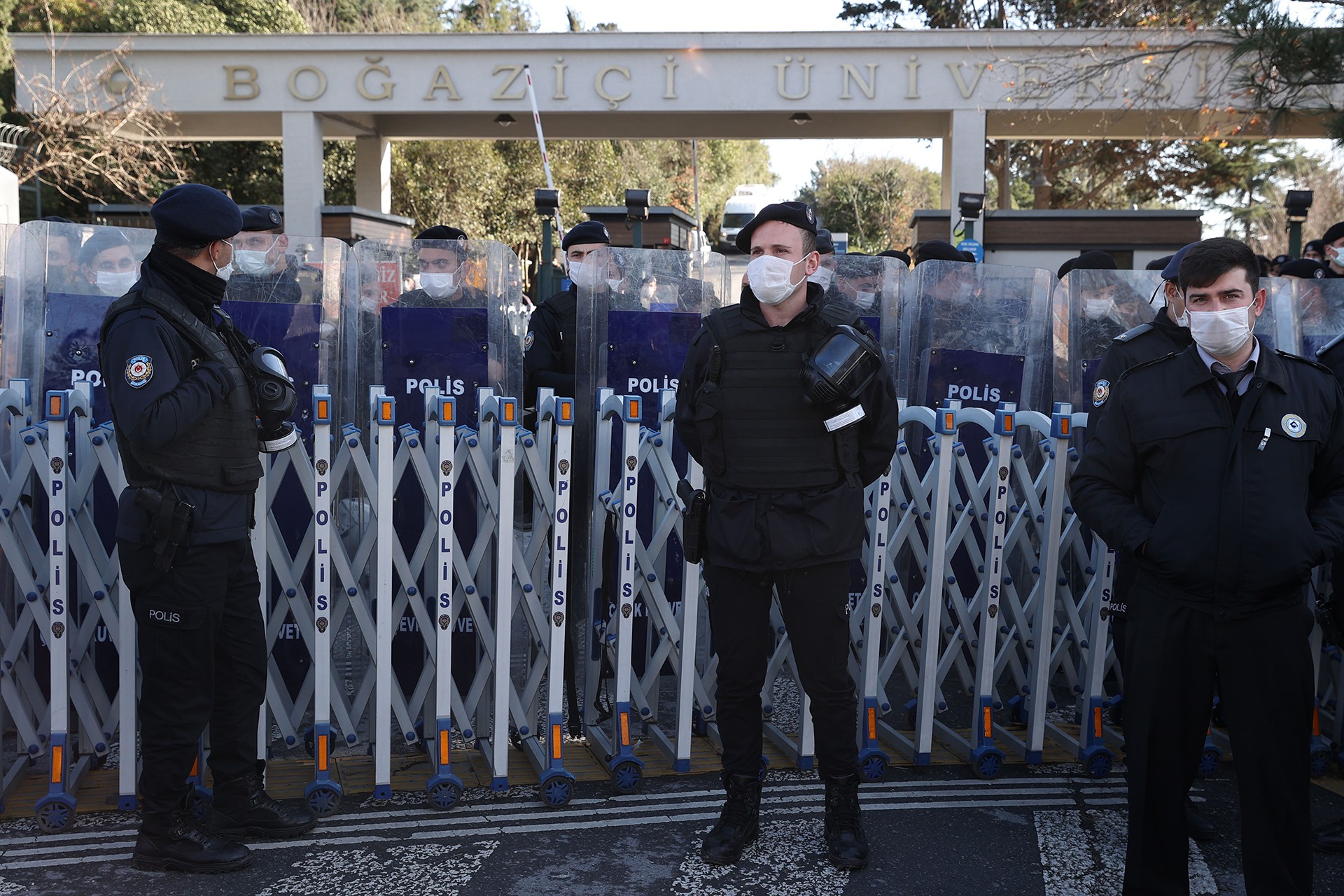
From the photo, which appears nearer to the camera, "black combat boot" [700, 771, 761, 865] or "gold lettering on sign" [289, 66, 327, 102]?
"black combat boot" [700, 771, 761, 865]

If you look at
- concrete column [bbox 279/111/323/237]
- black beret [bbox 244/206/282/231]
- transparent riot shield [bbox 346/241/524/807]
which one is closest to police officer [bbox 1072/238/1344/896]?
transparent riot shield [bbox 346/241/524/807]

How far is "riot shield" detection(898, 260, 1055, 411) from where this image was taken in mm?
5602

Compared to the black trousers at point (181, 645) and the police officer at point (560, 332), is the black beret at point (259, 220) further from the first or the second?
the black trousers at point (181, 645)

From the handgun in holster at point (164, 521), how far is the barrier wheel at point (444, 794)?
4.40 feet

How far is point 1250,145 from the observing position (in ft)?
89.9

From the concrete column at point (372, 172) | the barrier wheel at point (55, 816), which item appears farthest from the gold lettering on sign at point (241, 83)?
the barrier wheel at point (55, 816)

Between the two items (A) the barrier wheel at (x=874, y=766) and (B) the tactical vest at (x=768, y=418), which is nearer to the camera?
(B) the tactical vest at (x=768, y=418)

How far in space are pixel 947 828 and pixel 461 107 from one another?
15584mm

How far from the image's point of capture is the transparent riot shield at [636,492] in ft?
15.2

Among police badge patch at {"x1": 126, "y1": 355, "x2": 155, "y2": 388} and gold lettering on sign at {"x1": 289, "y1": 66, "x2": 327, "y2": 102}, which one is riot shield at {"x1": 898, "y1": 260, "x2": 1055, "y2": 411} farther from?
gold lettering on sign at {"x1": 289, "y1": 66, "x2": 327, "y2": 102}

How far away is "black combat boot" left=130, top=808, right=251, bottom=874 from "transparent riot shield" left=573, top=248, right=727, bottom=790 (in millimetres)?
1468

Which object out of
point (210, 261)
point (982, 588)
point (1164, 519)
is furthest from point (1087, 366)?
point (210, 261)

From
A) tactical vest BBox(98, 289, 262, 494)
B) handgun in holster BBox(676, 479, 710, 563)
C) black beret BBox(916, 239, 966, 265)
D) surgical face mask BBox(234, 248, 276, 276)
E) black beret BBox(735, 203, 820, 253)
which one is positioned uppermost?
black beret BBox(916, 239, 966, 265)

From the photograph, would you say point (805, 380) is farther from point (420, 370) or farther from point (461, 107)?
point (461, 107)
